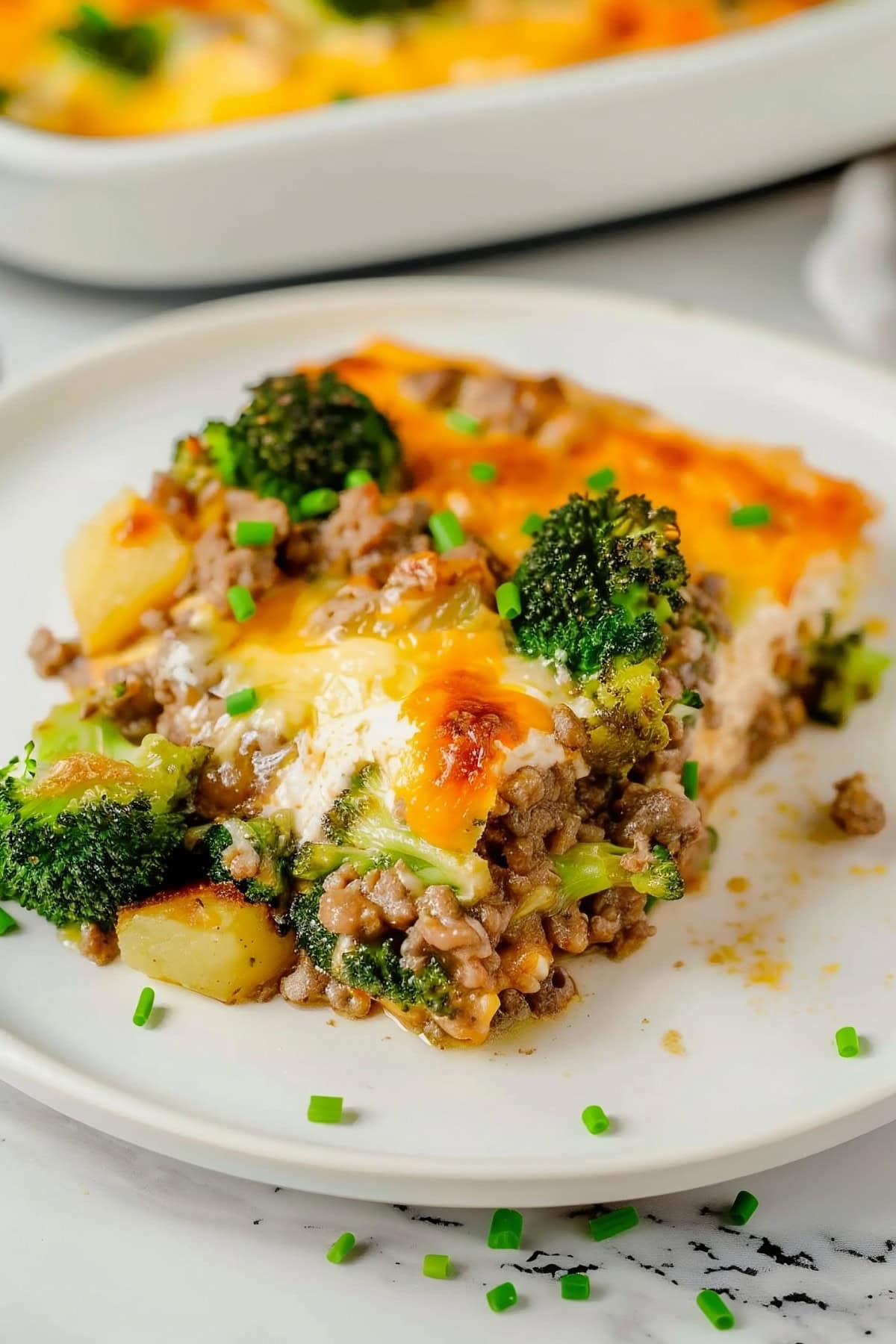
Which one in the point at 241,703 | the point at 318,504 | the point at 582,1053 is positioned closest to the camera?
the point at 582,1053

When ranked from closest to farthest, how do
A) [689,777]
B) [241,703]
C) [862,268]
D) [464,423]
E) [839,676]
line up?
1. [241,703]
2. [689,777]
3. [839,676]
4. [464,423]
5. [862,268]

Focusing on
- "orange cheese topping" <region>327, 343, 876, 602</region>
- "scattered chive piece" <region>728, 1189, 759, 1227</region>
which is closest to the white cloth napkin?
"orange cheese topping" <region>327, 343, 876, 602</region>

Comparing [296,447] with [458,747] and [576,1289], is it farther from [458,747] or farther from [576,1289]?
[576,1289]

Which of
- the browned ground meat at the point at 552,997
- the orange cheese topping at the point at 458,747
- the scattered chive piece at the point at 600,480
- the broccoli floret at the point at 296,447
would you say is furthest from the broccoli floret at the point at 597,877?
the broccoli floret at the point at 296,447

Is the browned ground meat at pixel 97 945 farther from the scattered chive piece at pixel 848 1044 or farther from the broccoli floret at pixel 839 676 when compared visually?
the broccoli floret at pixel 839 676

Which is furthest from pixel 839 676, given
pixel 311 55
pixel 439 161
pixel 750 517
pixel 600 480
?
Result: pixel 311 55

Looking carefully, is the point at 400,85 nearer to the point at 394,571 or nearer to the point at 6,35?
the point at 6,35
